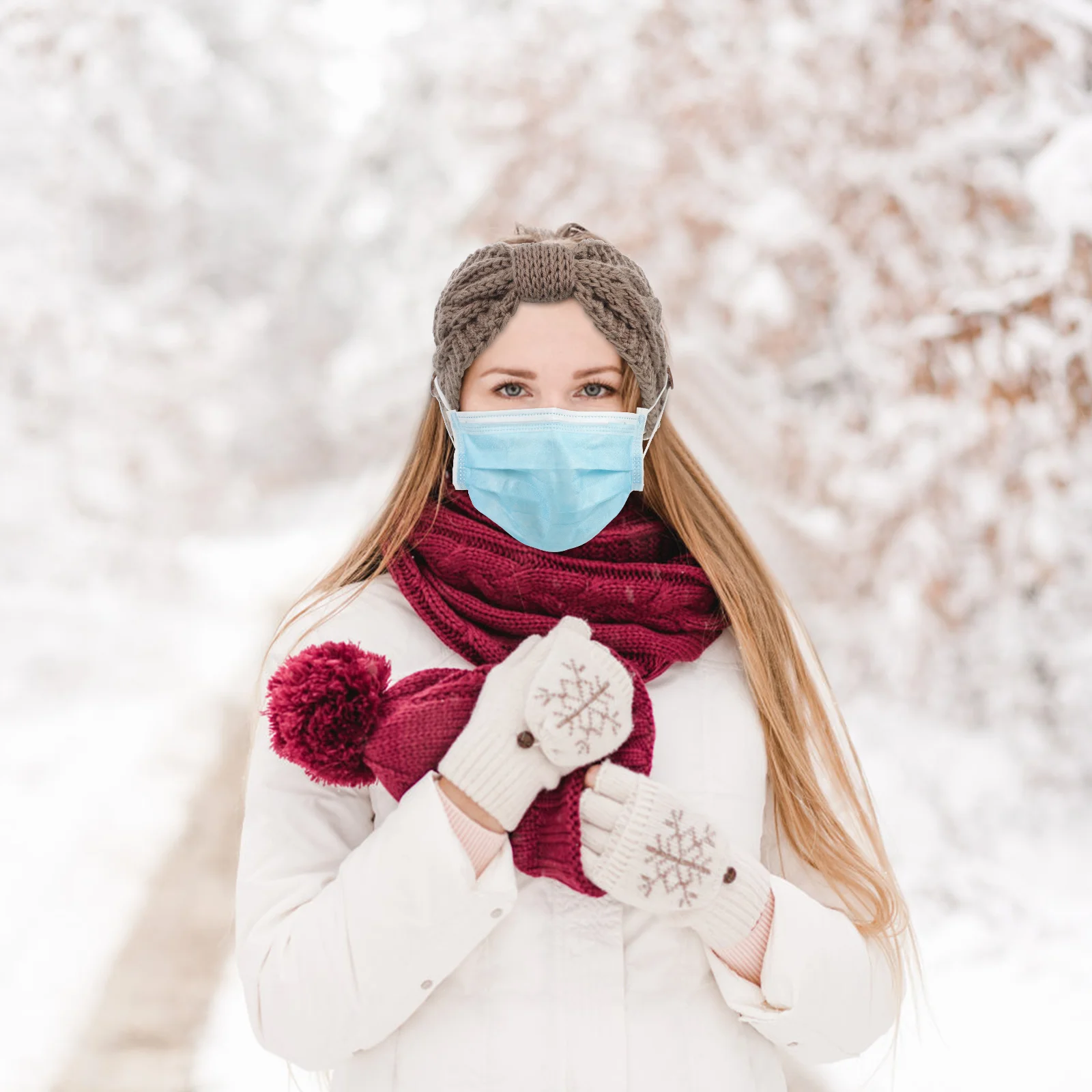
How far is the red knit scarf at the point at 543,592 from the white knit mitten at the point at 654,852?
16 cm

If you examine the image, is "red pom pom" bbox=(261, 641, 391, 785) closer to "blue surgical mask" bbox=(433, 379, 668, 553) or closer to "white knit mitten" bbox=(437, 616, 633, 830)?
"white knit mitten" bbox=(437, 616, 633, 830)

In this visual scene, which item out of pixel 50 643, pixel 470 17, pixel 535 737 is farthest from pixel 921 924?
pixel 470 17

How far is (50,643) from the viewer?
3.57 m

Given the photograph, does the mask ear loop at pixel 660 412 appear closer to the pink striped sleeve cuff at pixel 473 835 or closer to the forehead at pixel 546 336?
the forehead at pixel 546 336

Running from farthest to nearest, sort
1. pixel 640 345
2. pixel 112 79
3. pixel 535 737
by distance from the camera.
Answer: pixel 112 79
pixel 640 345
pixel 535 737

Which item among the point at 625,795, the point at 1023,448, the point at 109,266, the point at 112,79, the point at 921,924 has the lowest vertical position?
the point at 921,924

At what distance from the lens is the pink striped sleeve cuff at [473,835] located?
3.28 ft

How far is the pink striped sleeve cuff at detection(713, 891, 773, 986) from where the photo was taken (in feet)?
3.57

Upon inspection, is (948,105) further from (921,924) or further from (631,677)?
(631,677)

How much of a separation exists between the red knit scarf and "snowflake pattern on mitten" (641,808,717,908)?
186 millimetres

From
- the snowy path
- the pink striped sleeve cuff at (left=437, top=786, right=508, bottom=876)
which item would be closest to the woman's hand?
the pink striped sleeve cuff at (left=437, top=786, right=508, bottom=876)

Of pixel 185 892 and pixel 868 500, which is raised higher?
pixel 868 500

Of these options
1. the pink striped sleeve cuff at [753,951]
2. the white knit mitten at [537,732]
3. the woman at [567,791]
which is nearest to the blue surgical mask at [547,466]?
the woman at [567,791]

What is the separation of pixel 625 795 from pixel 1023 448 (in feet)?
7.96
